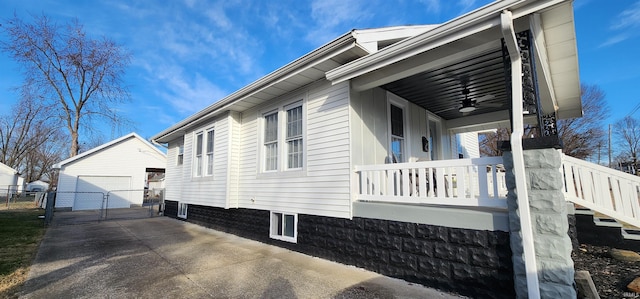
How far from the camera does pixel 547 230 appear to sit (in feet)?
8.40

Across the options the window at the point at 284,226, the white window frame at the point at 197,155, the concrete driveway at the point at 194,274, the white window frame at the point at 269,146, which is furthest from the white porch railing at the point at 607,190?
the white window frame at the point at 197,155

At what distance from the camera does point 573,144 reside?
1606cm

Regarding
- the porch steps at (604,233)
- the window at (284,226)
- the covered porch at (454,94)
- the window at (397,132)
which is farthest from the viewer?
the window at (397,132)

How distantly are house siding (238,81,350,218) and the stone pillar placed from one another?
230cm

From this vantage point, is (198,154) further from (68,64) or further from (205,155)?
(68,64)

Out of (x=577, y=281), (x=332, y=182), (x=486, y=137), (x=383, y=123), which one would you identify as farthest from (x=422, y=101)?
(x=486, y=137)

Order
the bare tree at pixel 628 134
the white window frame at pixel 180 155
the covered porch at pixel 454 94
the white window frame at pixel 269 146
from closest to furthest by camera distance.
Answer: the covered porch at pixel 454 94
the white window frame at pixel 269 146
the white window frame at pixel 180 155
the bare tree at pixel 628 134

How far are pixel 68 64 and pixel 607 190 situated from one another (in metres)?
24.5

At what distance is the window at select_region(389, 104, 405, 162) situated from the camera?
569 centimetres

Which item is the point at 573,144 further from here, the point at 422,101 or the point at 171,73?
the point at 171,73

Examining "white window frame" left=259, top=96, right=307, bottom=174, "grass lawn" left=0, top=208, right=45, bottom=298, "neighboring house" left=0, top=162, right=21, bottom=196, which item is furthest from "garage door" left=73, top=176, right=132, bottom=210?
"neighboring house" left=0, top=162, right=21, bottom=196

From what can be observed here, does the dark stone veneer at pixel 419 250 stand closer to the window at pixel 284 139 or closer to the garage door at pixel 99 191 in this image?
the window at pixel 284 139

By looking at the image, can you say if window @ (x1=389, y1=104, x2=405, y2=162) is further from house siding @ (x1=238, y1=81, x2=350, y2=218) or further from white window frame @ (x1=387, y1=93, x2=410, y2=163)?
house siding @ (x1=238, y1=81, x2=350, y2=218)

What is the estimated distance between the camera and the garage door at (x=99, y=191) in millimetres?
14914
